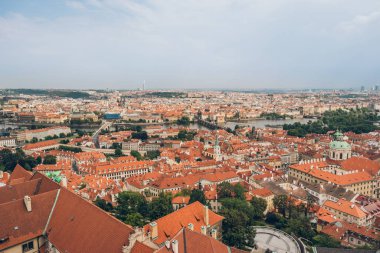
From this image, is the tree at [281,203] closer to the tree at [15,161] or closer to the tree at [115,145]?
the tree at [15,161]

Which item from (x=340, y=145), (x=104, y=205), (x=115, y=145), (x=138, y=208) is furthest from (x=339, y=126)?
(x=104, y=205)

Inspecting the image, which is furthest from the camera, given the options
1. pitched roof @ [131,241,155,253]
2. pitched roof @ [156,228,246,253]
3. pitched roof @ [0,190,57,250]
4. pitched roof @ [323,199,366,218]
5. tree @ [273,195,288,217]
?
tree @ [273,195,288,217]

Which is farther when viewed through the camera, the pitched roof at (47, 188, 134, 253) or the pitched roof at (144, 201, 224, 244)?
the pitched roof at (144, 201, 224, 244)

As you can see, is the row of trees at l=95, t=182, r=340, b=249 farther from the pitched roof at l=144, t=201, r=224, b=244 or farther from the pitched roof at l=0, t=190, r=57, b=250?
the pitched roof at l=0, t=190, r=57, b=250

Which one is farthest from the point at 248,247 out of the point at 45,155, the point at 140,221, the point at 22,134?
the point at 22,134

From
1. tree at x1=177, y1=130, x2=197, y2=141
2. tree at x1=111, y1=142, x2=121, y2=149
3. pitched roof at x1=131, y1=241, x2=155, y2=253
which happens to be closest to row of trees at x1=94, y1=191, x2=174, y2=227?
pitched roof at x1=131, y1=241, x2=155, y2=253

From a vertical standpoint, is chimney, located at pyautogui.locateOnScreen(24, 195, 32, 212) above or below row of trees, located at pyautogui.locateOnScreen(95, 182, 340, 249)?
above

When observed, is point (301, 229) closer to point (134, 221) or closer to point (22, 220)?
point (134, 221)

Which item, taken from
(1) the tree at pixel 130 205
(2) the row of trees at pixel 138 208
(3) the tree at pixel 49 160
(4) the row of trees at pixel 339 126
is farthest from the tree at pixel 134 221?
(4) the row of trees at pixel 339 126

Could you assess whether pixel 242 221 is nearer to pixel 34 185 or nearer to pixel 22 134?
pixel 34 185
